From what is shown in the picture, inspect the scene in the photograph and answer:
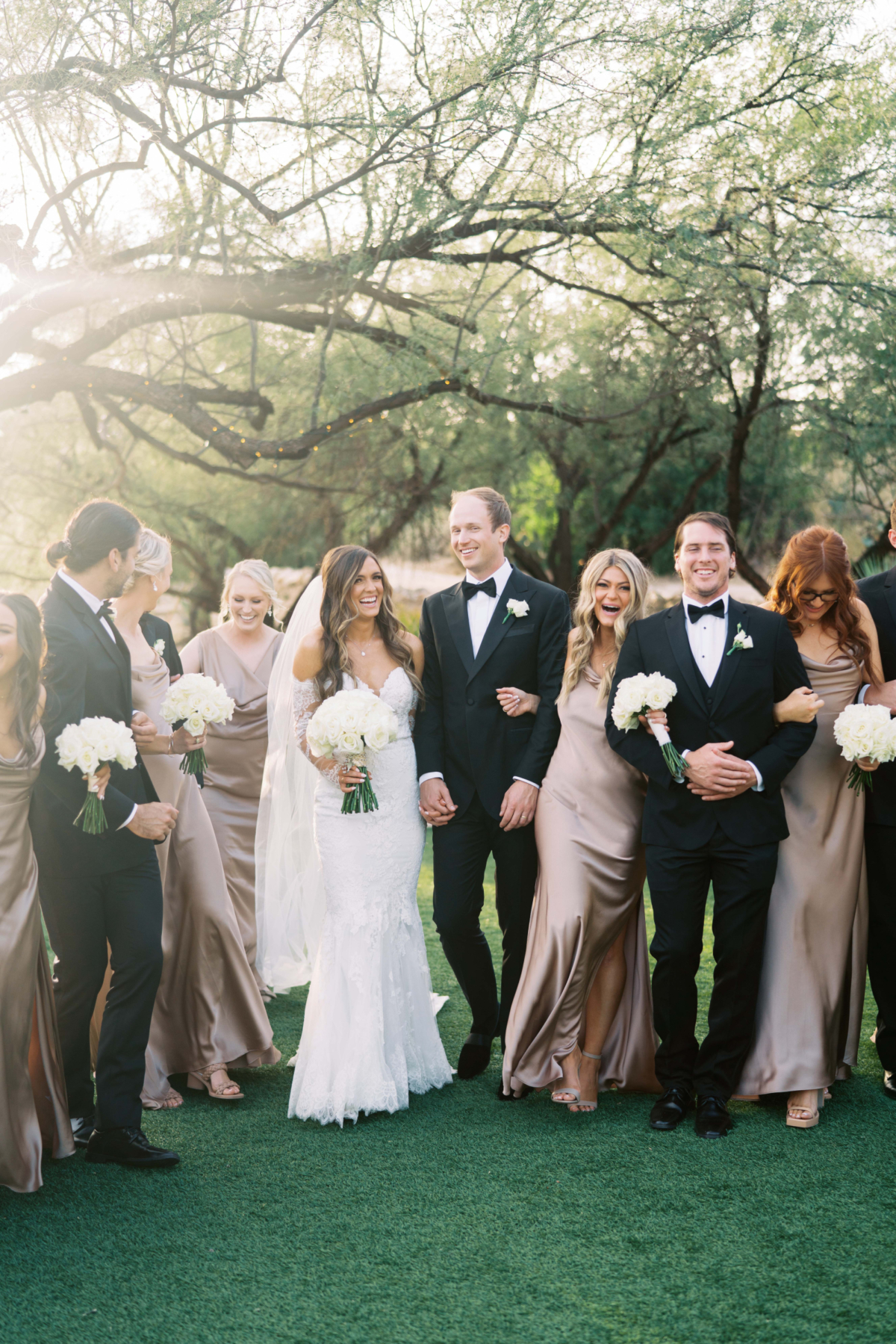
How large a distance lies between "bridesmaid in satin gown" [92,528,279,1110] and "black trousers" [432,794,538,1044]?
3.01 ft

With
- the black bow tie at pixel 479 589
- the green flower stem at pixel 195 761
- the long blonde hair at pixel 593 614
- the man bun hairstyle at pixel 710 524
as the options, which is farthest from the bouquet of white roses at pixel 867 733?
the green flower stem at pixel 195 761

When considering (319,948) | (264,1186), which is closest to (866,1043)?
(319,948)

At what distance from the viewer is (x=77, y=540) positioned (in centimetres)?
394

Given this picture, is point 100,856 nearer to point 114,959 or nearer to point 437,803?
point 114,959

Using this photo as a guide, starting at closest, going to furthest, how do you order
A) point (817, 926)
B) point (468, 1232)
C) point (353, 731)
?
point (468, 1232) < point (353, 731) < point (817, 926)

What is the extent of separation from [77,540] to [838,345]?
9.07m

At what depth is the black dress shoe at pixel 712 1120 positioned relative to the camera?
414 centimetres

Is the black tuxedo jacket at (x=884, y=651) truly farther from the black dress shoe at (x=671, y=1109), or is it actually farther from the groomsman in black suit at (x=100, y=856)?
the groomsman in black suit at (x=100, y=856)

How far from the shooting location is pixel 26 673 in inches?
142

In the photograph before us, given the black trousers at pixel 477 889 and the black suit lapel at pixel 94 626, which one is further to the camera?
the black trousers at pixel 477 889

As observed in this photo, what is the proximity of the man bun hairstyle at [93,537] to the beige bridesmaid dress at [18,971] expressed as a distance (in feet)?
2.16

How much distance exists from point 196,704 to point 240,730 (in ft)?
5.18

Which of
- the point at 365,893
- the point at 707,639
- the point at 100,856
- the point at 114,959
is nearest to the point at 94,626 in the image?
the point at 100,856

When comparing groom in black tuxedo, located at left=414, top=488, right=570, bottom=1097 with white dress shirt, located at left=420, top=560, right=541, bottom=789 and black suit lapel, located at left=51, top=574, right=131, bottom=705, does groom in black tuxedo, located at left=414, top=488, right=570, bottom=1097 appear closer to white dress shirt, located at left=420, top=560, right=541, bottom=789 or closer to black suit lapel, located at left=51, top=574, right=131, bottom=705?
white dress shirt, located at left=420, top=560, right=541, bottom=789
